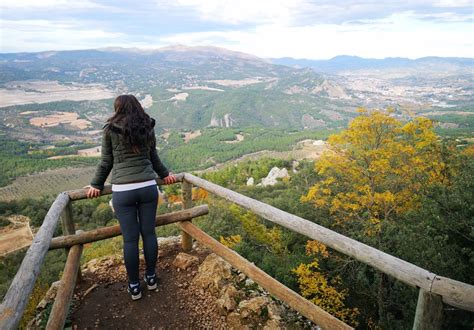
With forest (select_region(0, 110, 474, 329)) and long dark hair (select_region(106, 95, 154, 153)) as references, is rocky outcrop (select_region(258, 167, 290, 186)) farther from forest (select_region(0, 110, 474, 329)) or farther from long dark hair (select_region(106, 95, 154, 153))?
long dark hair (select_region(106, 95, 154, 153))

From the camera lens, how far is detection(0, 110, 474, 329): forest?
726 cm

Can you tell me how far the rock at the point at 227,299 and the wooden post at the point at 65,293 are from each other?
1531mm

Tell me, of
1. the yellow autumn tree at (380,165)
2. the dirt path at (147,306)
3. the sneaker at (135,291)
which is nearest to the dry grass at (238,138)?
the yellow autumn tree at (380,165)

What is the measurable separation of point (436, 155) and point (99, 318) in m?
11.5

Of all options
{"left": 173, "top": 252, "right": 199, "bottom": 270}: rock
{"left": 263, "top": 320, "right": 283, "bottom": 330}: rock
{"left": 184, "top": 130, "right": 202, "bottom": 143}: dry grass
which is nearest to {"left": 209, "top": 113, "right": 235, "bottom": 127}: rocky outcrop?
{"left": 184, "top": 130, "right": 202, "bottom": 143}: dry grass

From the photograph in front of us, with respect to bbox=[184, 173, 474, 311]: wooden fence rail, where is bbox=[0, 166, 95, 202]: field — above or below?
below

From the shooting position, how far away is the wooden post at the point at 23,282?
1.60 m

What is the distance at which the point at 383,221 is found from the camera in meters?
9.82

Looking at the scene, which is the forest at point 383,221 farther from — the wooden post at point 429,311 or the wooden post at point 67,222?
the wooden post at point 429,311

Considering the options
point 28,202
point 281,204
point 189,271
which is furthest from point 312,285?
point 28,202

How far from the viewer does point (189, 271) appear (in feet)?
13.8

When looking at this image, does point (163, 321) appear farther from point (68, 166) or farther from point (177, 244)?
point (68, 166)

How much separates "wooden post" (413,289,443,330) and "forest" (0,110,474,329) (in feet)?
17.1

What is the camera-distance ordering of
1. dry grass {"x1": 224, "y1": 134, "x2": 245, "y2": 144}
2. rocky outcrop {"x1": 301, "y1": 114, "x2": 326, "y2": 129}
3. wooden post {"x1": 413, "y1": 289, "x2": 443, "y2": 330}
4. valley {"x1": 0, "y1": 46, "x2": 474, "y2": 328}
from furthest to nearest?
rocky outcrop {"x1": 301, "y1": 114, "x2": 326, "y2": 129} < dry grass {"x1": 224, "y1": 134, "x2": 245, "y2": 144} < valley {"x1": 0, "y1": 46, "x2": 474, "y2": 328} < wooden post {"x1": 413, "y1": 289, "x2": 443, "y2": 330}
